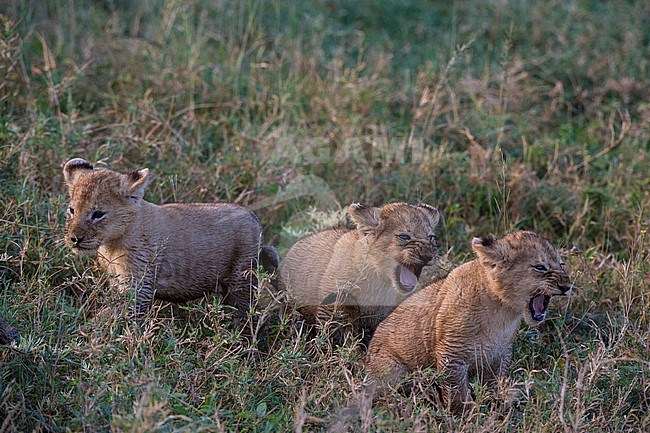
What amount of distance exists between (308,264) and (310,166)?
1670 millimetres

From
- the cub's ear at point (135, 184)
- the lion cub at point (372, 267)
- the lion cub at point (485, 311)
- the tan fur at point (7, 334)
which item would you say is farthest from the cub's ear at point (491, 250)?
the tan fur at point (7, 334)

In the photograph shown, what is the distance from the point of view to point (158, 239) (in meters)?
5.51

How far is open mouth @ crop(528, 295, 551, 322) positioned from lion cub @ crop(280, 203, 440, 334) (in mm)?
724

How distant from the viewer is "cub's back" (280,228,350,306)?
229 inches

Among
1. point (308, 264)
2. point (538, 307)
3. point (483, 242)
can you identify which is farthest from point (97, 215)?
point (538, 307)

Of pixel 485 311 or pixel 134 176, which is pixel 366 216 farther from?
pixel 134 176

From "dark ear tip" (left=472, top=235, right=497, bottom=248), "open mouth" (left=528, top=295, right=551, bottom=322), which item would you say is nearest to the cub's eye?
"dark ear tip" (left=472, top=235, right=497, bottom=248)

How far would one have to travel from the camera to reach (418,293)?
5332mm

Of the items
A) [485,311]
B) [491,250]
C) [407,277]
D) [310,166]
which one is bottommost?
[310,166]

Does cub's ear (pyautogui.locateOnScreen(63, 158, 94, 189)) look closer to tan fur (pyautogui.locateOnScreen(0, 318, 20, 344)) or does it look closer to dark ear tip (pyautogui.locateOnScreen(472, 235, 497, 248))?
tan fur (pyautogui.locateOnScreen(0, 318, 20, 344))

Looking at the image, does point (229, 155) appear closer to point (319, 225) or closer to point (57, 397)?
point (319, 225)

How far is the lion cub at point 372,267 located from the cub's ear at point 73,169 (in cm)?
153

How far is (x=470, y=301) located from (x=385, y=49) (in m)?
5.60

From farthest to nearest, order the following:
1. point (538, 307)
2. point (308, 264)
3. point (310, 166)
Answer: point (310, 166) < point (308, 264) < point (538, 307)
